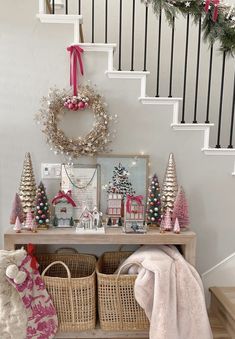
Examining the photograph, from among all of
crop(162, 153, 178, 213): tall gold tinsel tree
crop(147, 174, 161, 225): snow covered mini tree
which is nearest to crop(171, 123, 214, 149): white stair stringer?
crop(162, 153, 178, 213): tall gold tinsel tree

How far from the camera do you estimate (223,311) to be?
2.13 metres

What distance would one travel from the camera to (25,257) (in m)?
1.83

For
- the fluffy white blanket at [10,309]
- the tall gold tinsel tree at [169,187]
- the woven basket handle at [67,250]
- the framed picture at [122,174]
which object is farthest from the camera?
the woven basket handle at [67,250]

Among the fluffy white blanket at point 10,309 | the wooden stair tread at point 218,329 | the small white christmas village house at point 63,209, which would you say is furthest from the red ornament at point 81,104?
the wooden stair tread at point 218,329

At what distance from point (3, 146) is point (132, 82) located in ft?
3.50

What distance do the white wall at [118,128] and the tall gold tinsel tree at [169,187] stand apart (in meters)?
0.15

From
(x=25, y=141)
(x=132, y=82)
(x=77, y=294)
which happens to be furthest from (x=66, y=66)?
(x=77, y=294)

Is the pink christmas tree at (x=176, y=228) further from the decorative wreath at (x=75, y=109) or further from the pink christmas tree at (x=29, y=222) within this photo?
the pink christmas tree at (x=29, y=222)

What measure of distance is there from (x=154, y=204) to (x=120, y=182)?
1.03ft

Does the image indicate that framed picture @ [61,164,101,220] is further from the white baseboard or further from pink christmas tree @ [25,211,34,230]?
the white baseboard

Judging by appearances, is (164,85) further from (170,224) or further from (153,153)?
(170,224)

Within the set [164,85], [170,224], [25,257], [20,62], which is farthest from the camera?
[164,85]

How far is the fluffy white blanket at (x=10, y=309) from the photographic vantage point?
1722 millimetres

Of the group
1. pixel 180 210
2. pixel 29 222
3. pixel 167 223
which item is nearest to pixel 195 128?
pixel 180 210
